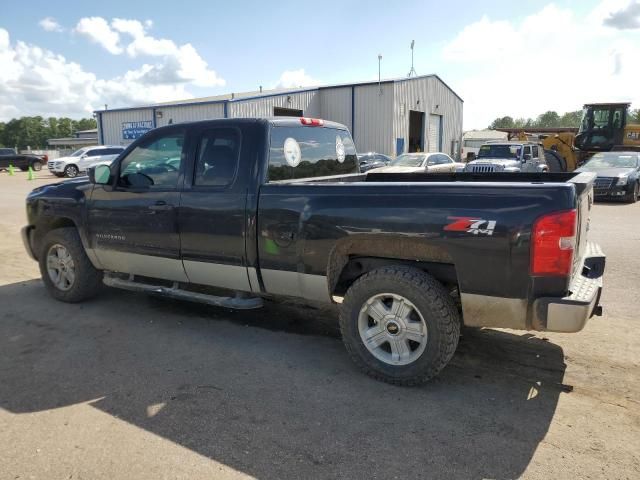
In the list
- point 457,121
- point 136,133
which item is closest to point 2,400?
point 136,133

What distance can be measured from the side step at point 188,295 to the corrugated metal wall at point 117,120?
29.7 metres

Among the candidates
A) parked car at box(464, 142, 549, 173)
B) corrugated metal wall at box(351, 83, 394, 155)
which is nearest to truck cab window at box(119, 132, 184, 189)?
parked car at box(464, 142, 549, 173)

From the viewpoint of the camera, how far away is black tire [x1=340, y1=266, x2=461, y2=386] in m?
3.41

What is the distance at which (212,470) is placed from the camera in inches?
106

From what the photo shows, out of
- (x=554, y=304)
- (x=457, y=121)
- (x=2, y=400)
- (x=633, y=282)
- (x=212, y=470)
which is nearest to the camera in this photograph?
(x=212, y=470)

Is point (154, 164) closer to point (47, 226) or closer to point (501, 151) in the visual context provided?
point (47, 226)

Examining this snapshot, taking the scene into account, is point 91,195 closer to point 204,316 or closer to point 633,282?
point 204,316

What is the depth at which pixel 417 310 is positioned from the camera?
3.47 meters

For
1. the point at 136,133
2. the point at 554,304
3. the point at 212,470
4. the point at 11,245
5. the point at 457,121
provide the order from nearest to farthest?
1. the point at 212,470
2. the point at 554,304
3. the point at 11,245
4. the point at 136,133
5. the point at 457,121

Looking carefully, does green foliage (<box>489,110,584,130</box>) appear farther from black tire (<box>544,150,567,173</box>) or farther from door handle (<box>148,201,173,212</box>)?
door handle (<box>148,201,173,212</box>)

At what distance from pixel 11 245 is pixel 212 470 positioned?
829cm

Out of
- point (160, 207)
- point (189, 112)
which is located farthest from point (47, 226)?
point (189, 112)

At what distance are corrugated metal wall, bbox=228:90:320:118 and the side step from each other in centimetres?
2239

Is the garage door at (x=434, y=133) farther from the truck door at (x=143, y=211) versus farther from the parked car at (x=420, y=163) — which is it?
the truck door at (x=143, y=211)
